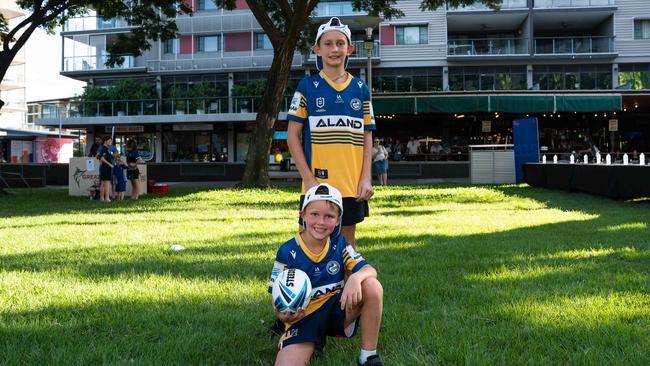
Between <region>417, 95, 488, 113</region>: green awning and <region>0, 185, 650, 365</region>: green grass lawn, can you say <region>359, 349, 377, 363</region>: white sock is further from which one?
<region>417, 95, 488, 113</region>: green awning

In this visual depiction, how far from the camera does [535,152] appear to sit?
75.8 feet

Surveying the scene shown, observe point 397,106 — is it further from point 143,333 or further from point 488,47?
point 143,333

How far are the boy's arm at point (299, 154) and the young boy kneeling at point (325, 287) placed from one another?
0.58m

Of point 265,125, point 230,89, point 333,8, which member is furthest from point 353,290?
point 333,8

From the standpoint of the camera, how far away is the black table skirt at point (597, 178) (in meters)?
13.3

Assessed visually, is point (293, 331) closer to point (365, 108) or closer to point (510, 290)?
point (365, 108)

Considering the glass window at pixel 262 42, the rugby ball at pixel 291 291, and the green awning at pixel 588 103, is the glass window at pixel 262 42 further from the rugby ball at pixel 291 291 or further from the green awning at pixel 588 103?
the rugby ball at pixel 291 291

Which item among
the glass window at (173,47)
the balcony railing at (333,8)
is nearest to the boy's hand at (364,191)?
the balcony railing at (333,8)

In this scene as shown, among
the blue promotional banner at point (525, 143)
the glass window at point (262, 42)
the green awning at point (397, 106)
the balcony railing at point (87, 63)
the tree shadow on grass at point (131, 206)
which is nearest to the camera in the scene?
the tree shadow on grass at point (131, 206)

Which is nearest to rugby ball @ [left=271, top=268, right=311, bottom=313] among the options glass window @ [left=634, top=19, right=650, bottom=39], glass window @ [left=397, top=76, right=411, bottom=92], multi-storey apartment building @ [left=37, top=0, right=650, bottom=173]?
multi-storey apartment building @ [left=37, top=0, right=650, bottom=173]

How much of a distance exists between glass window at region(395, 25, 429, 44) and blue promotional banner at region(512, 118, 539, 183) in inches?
582

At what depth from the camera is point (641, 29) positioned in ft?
117

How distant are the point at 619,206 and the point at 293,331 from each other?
11430 millimetres

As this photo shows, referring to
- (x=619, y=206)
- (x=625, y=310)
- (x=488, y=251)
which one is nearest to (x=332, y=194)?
(x=625, y=310)
